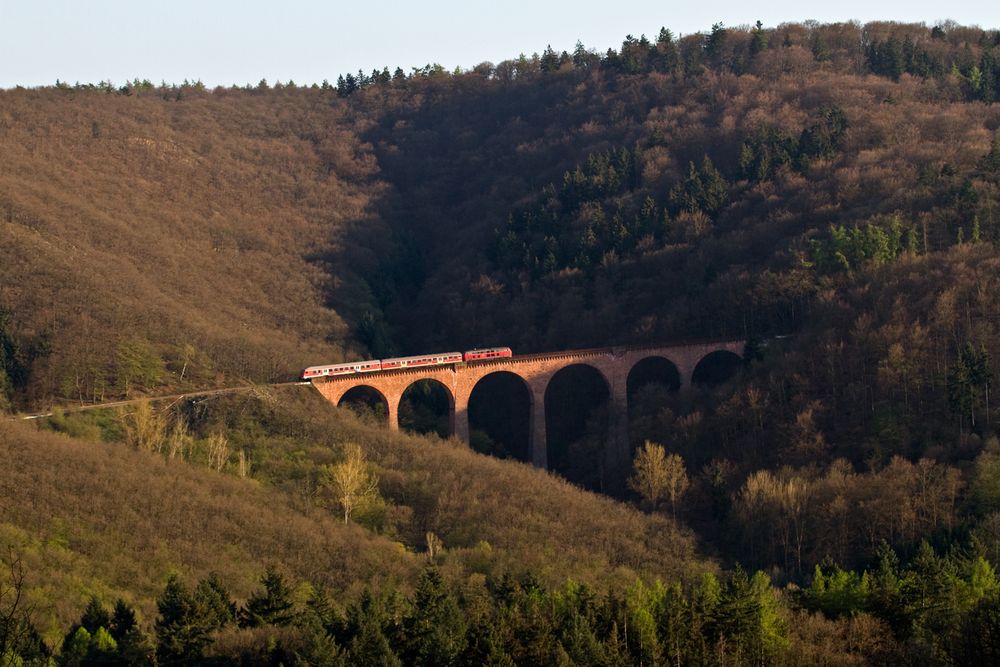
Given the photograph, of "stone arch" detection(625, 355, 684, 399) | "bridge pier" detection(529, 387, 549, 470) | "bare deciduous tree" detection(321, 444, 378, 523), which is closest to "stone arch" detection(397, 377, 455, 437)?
"bridge pier" detection(529, 387, 549, 470)

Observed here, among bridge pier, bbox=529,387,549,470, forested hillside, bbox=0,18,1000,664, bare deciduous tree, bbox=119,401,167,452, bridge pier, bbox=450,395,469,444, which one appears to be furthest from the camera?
bridge pier, bbox=529,387,549,470

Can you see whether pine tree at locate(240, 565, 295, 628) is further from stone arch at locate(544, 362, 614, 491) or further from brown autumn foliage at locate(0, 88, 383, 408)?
stone arch at locate(544, 362, 614, 491)

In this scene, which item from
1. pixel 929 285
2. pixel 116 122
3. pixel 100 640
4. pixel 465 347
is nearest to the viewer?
pixel 100 640

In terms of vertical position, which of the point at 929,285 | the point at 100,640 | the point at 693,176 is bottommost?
the point at 100,640

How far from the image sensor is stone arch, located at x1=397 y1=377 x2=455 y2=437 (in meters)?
83.8

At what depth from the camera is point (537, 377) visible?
285ft

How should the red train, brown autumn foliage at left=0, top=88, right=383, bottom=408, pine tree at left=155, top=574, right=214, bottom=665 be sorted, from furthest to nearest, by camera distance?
the red train → brown autumn foliage at left=0, top=88, right=383, bottom=408 → pine tree at left=155, top=574, right=214, bottom=665

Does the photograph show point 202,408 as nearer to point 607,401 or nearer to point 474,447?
point 474,447

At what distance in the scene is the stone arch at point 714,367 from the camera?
8756cm

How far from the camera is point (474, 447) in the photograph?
281 feet

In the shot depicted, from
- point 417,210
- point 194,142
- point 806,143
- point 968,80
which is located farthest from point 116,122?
point 968,80

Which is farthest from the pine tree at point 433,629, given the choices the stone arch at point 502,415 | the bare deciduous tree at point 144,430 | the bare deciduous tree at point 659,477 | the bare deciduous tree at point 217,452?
the stone arch at point 502,415

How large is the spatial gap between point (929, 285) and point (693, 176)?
103 feet

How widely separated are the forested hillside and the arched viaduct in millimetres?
1833
